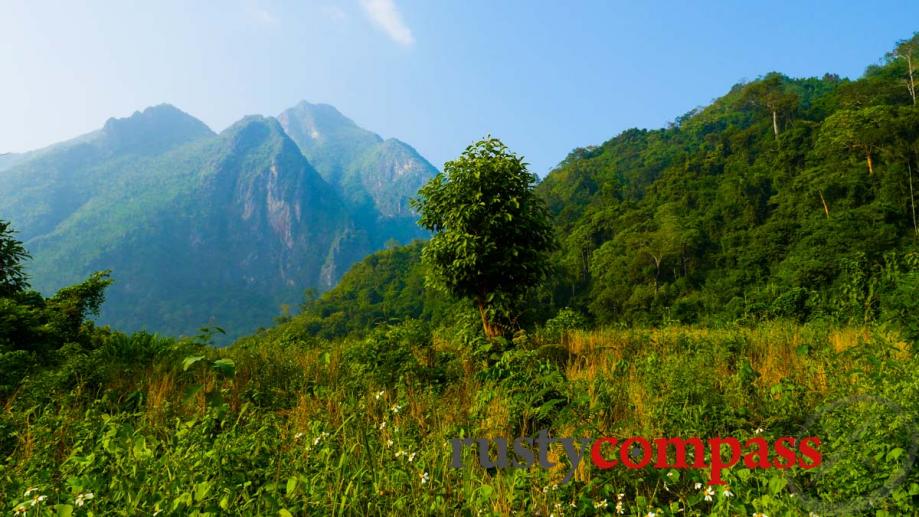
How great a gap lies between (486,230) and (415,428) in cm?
430

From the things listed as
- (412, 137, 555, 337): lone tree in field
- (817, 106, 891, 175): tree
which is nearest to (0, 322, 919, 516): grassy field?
(412, 137, 555, 337): lone tree in field

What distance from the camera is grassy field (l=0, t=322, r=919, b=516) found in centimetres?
259

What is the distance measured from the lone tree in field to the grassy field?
1.70m

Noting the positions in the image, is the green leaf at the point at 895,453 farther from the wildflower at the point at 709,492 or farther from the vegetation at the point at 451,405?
the wildflower at the point at 709,492

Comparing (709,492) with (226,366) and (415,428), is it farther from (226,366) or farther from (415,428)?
(226,366)

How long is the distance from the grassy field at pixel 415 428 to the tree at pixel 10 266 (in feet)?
17.2

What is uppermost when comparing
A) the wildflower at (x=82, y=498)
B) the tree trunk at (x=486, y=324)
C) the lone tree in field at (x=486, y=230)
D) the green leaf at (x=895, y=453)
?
the lone tree in field at (x=486, y=230)

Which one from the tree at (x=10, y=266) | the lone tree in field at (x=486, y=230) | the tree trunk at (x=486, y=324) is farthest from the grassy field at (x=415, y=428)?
the tree at (x=10, y=266)

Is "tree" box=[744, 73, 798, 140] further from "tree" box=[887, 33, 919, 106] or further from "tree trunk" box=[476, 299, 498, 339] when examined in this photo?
"tree trunk" box=[476, 299, 498, 339]

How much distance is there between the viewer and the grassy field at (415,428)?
8.48ft

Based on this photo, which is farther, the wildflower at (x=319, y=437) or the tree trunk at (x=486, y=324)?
the tree trunk at (x=486, y=324)

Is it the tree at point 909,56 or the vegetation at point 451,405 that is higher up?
the tree at point 909,56

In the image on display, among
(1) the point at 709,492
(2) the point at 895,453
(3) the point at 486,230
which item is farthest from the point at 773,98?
(1) the point at 709,492

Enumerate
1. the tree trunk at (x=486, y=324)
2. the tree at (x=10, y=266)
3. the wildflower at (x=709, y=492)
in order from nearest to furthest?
the wildflower at (x=709, y=492)
the tree trunk at (x=486, y=324)
the tree at (x=10, y=266)
